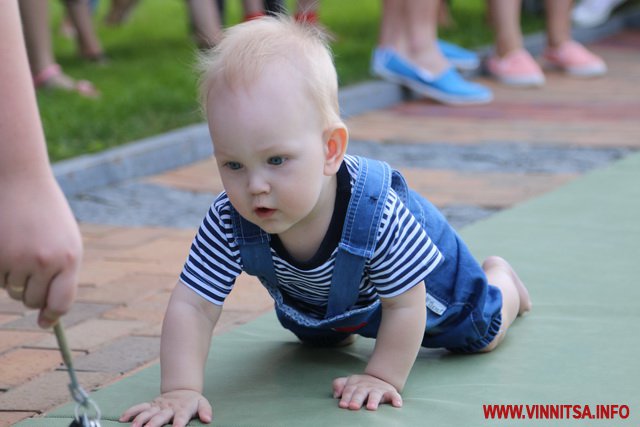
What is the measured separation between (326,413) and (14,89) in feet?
3.28

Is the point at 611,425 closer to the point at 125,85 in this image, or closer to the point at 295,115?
the point at 295,115

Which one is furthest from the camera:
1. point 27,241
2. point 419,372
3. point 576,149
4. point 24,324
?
point 576,149

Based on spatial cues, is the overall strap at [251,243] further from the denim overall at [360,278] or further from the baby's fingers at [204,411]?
the baby's fingers at [204,411]

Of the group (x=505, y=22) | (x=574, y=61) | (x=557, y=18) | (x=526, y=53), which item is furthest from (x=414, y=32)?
(x=574, y=61)

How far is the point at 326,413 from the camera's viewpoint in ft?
7.07

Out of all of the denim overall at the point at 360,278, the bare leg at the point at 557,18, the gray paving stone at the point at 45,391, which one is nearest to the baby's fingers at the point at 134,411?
the gray paving stone at the point at 45,391

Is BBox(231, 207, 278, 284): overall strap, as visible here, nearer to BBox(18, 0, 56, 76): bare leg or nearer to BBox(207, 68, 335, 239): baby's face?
BBox(207, 68, 335, 239): baby's face

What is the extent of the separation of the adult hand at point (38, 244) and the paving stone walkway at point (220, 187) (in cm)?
94

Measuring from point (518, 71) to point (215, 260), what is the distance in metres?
5.23

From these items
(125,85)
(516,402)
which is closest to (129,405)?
(516,402)

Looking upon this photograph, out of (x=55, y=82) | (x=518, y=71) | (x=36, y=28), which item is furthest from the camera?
(x=518, y=71)

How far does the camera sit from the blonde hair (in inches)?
81.2

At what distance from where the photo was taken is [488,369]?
243cm
